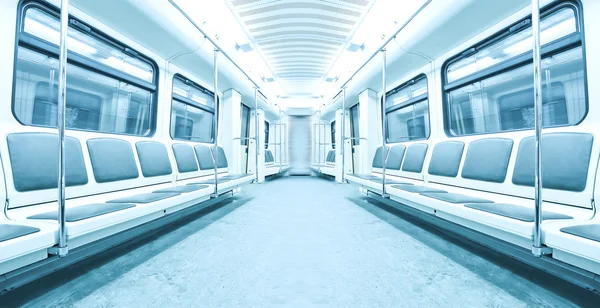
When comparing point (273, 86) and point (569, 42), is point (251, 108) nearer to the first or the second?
point (273, 86)

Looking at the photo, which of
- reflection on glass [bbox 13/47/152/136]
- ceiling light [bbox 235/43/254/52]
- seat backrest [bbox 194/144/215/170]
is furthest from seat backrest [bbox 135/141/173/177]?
ceiling light [bbox 235/43/254/52]

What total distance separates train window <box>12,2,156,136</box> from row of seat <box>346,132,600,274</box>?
332 cm

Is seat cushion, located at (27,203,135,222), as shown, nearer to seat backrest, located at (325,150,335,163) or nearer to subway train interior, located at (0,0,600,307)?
subway train interior, located at (0,0,600,307)

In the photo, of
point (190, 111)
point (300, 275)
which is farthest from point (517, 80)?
point (190, 111)

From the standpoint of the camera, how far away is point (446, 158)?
258 centimetres

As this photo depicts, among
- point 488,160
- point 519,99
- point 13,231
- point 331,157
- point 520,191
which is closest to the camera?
point 13,231

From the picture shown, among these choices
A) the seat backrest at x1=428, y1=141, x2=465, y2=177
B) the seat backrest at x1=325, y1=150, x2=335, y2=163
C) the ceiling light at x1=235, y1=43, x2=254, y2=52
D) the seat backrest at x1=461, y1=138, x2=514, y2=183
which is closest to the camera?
the seat backrest at x1=461, y1=138, x2=514, y2=183

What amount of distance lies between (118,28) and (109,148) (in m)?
1.26

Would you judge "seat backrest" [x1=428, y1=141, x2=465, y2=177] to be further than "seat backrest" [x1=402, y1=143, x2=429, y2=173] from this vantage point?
No

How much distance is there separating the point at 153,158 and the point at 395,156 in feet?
12.2

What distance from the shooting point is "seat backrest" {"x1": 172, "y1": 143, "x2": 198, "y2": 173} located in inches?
122

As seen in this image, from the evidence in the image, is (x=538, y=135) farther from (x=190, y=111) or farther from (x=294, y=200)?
(x=190, y=111)

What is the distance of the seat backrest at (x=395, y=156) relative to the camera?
3.58 meters

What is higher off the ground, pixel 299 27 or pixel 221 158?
pixel 299 27
